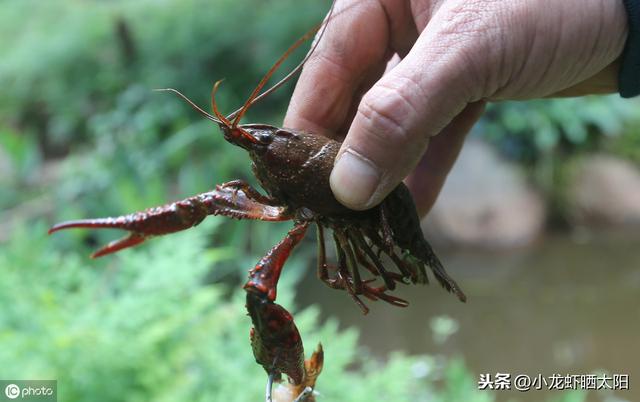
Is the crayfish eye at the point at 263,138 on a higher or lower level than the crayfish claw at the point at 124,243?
higher

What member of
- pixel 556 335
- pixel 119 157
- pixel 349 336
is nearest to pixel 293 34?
pixel 119 157

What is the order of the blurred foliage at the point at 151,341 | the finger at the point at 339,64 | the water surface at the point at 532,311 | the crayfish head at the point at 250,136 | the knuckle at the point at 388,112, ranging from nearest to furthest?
the knuckle at the point at 388,112 < the crayfish head at the point at 250,136 < the finger at the point at 339,64 < the blurred foliage at the point at 151,341 < the water surface at the point at 532,311

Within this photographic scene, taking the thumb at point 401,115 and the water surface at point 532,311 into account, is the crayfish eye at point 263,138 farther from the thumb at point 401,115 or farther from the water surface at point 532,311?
the water surface at point 532,311

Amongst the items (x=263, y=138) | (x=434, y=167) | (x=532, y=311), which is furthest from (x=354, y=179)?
(x=532, y=311)

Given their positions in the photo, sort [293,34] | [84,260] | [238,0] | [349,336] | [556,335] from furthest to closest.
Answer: [238,0] → [293,34] → [556,335] → [84,260] → [349,336]

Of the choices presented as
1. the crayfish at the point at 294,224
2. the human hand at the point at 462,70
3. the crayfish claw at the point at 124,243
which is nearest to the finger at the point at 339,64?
the human hand at the point at 462,70

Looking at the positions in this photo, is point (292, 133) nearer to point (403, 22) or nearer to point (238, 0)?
point (403, 22)

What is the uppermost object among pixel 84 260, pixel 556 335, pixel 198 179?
pixel 198 179
